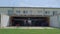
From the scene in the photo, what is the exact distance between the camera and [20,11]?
46.9 m

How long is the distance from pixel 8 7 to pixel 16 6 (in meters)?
2.25

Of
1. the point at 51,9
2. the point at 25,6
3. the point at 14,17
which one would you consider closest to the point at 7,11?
the point at 25,6

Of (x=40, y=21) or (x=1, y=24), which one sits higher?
(x=1, y=24)

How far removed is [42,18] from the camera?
41.4 m

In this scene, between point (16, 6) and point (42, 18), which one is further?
point (16, 6)

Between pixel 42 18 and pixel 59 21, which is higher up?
pixel 59 21

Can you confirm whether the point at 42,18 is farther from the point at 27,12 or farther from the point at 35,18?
the point at 27,12

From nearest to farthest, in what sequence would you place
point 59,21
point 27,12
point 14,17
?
point 59,21
point 14,17
point 27,12

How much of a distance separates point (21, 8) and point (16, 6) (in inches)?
58.3

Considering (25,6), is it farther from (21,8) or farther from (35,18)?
(35,18)

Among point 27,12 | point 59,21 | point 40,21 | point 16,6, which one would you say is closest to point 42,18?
point 40,21

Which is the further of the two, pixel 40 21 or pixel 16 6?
pixel 16 6

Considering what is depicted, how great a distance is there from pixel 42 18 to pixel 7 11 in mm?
10762

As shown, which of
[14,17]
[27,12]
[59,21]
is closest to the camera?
[59,21]
